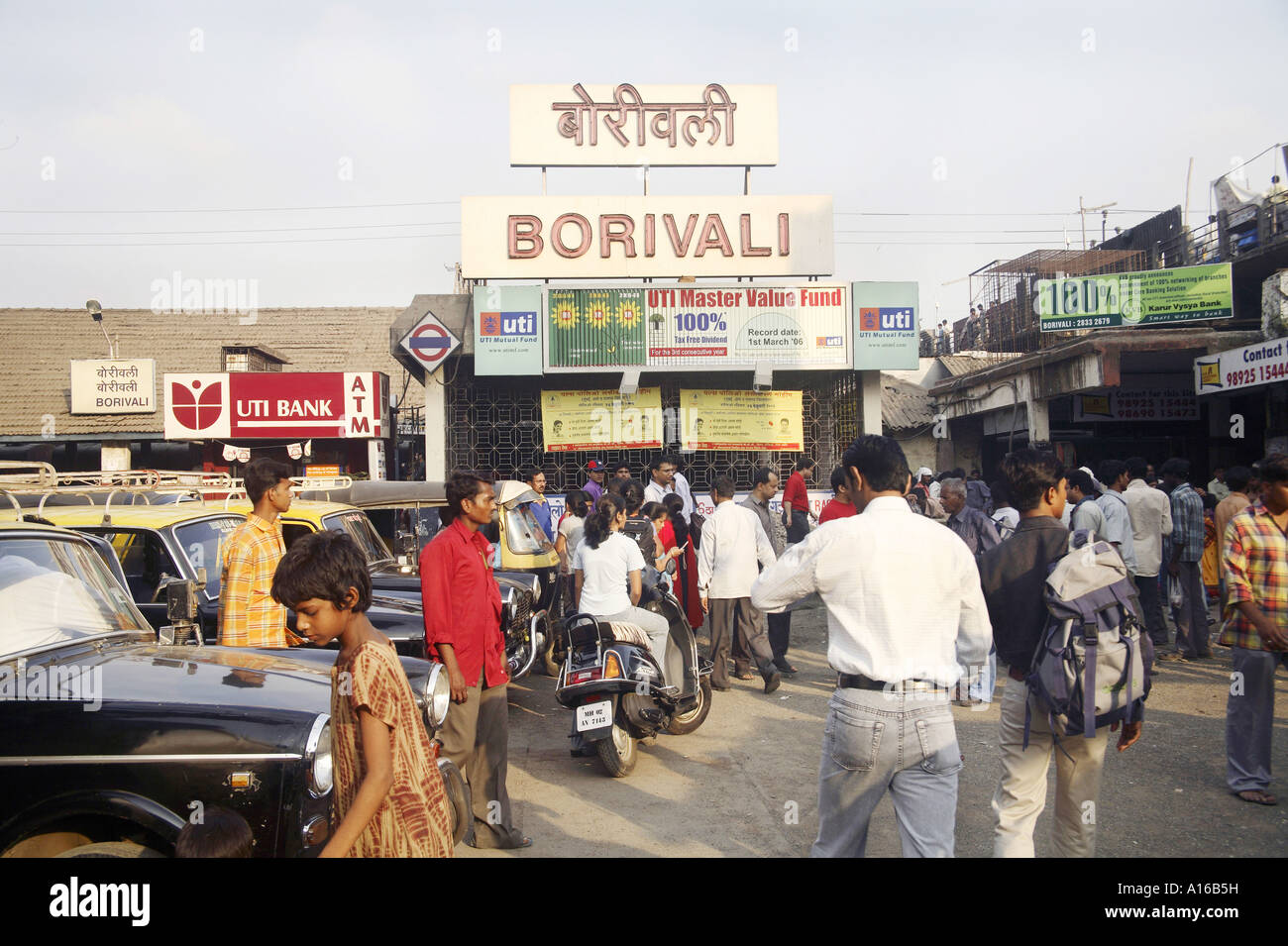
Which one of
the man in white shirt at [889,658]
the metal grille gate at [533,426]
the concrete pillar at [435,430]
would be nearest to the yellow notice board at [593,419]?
the metal grille gate at [533,426]

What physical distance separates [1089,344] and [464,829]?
41.9 ft

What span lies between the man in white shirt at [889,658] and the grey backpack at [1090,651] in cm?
55

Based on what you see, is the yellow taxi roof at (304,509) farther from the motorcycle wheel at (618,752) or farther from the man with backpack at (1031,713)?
the man with backpack at (1031,713)

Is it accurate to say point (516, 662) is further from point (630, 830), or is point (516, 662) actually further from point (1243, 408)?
point (1243, 408)

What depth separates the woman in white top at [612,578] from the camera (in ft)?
20.9

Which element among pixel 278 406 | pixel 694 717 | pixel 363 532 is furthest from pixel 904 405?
pixel 363 532

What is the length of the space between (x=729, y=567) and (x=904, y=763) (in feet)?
17.1

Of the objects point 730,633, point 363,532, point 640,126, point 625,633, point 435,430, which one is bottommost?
point 730,633

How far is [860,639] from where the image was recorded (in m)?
2.96

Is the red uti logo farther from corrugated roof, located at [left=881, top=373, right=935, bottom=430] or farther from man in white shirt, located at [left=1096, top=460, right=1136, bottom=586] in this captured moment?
man in white shirt, located at [left=1096, top=460, right=1136, bottom=586]

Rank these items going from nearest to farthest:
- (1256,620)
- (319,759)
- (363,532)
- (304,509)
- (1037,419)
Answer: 1. (319,759)
2. (1256,620)
3. (304,509)
4. (363,532)
5. (1037,419)

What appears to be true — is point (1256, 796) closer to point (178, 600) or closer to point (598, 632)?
point (598, 632)

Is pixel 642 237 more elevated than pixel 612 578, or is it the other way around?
pixel 642 237
